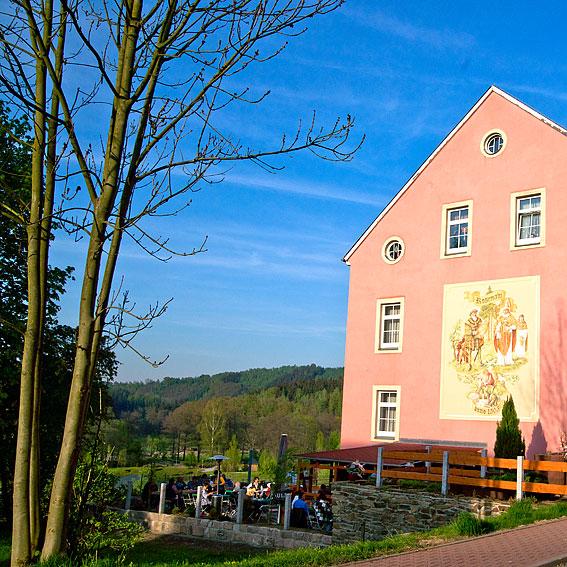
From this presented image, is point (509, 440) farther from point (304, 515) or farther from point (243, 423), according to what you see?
point (243, 423)

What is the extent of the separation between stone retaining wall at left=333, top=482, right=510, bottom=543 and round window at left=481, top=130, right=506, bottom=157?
35.2 ft

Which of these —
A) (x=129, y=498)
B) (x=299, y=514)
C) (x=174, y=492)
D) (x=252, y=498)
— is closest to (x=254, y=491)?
(x=174, y=492)

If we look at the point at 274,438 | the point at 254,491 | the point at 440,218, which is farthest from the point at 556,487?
the point at 274,438

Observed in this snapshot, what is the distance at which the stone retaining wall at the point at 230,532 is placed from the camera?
18516mm

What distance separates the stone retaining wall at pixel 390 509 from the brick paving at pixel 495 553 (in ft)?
13.6

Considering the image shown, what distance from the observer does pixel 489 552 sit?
29.9 ft

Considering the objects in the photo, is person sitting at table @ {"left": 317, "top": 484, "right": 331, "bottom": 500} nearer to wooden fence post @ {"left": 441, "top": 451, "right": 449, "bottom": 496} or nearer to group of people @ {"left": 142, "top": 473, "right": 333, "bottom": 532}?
group of people @ {"left": 142, "top": 473, "right": 333, "bottom": 532}

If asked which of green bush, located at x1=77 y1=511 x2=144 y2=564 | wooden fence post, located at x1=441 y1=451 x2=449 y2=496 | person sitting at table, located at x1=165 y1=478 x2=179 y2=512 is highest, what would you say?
wooden fence post, located at x1=441 y1=451 x2=449 y2=496

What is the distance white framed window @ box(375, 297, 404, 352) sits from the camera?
77.8ft

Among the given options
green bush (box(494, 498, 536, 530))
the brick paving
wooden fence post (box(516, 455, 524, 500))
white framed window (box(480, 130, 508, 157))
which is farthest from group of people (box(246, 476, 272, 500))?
the brick paving

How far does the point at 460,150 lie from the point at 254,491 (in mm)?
12907

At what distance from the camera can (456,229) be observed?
900 inches

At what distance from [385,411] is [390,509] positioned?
721 centimetres

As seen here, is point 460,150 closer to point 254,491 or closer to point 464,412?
point 464,412
